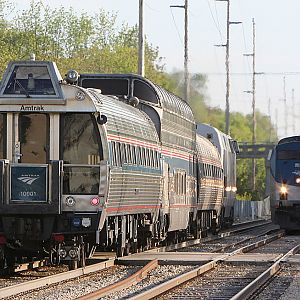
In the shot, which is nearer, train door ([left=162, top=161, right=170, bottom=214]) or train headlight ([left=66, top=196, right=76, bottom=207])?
train headlight ([left=66, top=196, right=76, bottom=207])

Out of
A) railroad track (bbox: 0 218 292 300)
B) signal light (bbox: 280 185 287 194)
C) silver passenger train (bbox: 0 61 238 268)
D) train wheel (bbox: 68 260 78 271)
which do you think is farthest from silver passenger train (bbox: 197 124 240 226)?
train wheel (bbox: 68 260 78 271)

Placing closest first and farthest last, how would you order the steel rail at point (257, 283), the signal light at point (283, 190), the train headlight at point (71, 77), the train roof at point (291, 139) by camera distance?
the steel rail at point (257, 283)
the train headlight at point (71, 77)
the signal light at point (283, 190)
the train roof at point (291, 139)

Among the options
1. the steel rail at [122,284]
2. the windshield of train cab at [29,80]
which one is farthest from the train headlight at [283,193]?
the windshield of train cab at [29,80]

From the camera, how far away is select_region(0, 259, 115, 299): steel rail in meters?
16.2

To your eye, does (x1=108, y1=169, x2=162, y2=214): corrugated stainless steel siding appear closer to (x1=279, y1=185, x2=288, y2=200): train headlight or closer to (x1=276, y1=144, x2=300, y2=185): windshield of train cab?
(x1=279, y1=185, x2=288, y2=200): train headlight

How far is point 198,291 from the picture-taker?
17750 millimetres

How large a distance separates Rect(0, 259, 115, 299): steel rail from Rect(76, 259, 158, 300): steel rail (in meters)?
0.88

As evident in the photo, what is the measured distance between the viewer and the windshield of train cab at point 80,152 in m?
19.3

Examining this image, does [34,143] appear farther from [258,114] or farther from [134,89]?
[258,114]

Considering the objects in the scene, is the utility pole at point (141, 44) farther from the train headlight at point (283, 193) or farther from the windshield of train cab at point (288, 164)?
the train headlight at point (283, 193)

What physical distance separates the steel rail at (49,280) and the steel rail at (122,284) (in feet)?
2.90

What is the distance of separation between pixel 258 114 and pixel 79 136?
122 meters

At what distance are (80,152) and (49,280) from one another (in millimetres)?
2390

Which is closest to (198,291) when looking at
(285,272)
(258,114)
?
(285,272)
